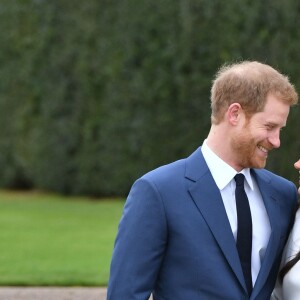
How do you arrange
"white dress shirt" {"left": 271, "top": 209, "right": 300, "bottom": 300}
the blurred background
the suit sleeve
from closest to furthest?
1. the suit sleeve
2. "white dress shirt" {"left": 271, "top": 209, "right": 300, "bottom": 300}
3. the blurred background

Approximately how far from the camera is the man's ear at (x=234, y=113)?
8.59ft

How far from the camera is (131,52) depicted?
12992mm

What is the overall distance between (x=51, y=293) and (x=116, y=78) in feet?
22.2

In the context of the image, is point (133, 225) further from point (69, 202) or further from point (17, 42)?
point (17, 42)

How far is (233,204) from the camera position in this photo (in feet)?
8.84

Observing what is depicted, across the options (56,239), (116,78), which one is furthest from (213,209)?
(116,78)

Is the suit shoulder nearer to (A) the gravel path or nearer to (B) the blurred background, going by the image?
(A) the gravel path

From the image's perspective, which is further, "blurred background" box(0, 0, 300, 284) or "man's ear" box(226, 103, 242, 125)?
"blurred background" box(0, 0, 300, 284)

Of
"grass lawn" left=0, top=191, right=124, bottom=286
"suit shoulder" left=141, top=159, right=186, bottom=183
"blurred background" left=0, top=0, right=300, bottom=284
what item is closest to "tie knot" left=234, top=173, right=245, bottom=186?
"suit shoulder" left=141, top=159, right=186, bottom=183

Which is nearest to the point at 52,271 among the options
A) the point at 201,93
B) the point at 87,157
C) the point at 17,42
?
the point at 201,93

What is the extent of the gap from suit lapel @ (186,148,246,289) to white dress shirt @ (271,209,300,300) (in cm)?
19

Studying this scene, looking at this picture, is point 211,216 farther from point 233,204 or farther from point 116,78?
point 116,78

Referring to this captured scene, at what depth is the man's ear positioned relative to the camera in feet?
8.59

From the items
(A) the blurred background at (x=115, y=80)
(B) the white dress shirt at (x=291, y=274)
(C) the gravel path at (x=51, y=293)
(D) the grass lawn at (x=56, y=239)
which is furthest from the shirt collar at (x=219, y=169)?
(A) the blurred background at (x=115, y=80)
